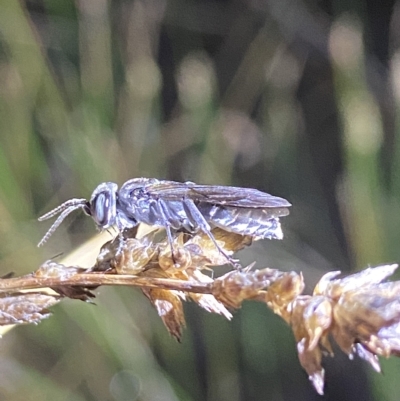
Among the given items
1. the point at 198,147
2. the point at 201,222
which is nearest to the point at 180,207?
the point at 201,222

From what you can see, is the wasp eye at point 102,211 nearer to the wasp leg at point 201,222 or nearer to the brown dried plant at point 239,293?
the wasp leg at point 201,222

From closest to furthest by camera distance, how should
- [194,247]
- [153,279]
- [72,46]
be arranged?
[153,279]
[194,247]
[72,46]

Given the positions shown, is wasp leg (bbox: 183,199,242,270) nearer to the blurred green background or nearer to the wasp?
the wasp

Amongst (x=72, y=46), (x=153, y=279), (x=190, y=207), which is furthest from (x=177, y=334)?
(x=72, y=46)

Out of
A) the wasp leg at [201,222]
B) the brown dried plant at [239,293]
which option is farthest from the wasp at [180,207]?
the brown dried plant at [239,293]

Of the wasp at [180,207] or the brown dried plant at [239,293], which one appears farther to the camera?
the wasp at [180,207]

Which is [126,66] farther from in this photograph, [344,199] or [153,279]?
[153,279]

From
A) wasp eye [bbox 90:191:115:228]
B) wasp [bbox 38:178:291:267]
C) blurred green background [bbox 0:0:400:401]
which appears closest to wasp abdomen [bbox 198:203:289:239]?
wasp [bbox 38:178:291:267]

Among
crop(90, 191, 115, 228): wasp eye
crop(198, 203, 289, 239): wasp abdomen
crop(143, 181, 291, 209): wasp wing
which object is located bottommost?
crop(198, 203, 289, 239): wasp abdomen
